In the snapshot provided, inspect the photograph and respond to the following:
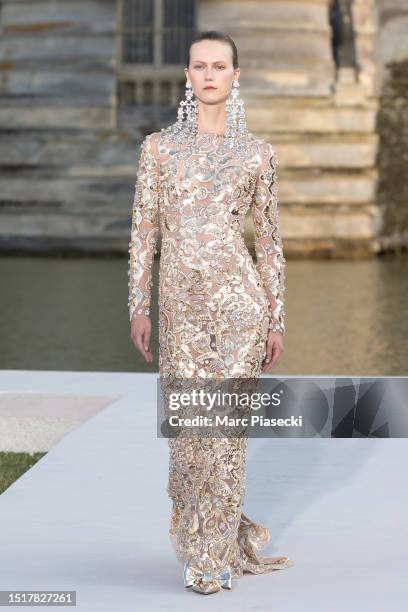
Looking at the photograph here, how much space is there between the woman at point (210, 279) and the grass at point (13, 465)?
8.28 feet

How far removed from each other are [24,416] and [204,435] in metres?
3.58

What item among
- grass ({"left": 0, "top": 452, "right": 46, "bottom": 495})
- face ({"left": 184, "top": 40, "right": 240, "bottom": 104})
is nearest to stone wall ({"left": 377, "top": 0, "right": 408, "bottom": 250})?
grass ({"left": 0, "top": 452, "right": 46, "bottom": 495})

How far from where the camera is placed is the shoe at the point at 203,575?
17.6 feet

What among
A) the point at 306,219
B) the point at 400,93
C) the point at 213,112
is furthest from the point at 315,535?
the point at 400,93

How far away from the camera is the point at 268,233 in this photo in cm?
567

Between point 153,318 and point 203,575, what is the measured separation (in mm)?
11325

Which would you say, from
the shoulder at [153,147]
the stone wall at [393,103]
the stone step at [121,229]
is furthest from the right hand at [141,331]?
the stone wall at [393,103]

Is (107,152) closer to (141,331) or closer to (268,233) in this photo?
(268,233)

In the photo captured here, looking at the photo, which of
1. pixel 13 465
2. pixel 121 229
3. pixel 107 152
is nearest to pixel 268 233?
pixel 13 465

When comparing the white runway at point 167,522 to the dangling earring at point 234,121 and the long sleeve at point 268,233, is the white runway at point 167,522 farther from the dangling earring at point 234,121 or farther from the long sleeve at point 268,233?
the dangling earring at point 234,121

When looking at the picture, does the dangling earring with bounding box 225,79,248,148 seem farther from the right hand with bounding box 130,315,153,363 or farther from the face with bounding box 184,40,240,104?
the right hand with bounding box 130,315,153,363

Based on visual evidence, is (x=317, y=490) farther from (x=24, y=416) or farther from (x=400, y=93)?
(x=400, y=93)

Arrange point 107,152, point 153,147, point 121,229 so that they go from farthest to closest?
point 107,152
point 121,229
point 153,147

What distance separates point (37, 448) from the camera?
8.98 meters
